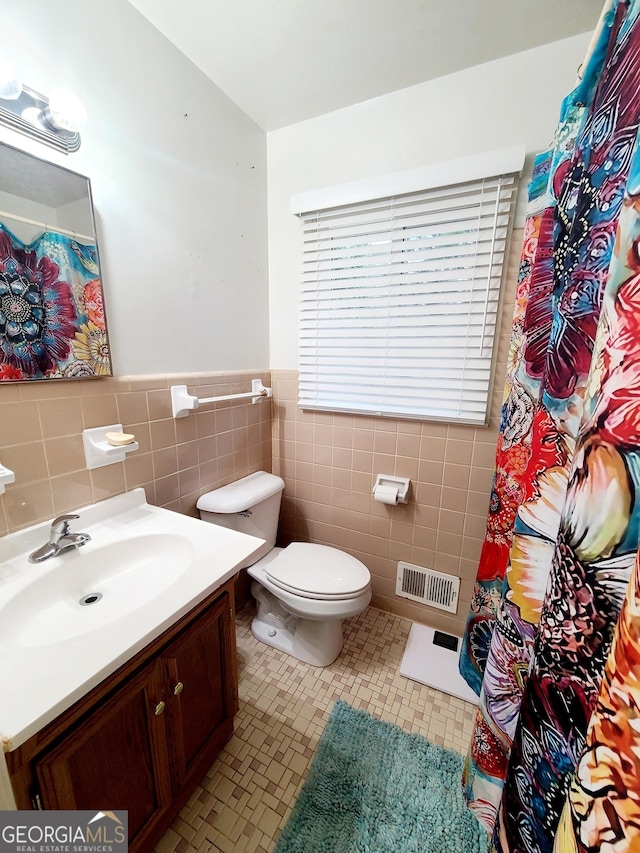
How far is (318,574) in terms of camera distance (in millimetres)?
1381

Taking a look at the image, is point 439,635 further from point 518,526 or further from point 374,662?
point 518,526

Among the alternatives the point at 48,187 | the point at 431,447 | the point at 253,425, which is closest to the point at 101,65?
the point at 48,187

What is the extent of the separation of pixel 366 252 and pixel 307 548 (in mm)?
1416

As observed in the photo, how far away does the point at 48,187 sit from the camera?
2.81 ft

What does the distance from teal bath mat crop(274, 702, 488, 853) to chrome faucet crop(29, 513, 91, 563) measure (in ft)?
3.32

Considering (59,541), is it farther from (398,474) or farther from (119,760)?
(398,474)

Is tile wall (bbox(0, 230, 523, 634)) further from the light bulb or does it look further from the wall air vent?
the light bulb

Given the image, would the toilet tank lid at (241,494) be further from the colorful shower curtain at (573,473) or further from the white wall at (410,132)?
the colorful shower curtain at (573,473)

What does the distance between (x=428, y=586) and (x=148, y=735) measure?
4.19ft

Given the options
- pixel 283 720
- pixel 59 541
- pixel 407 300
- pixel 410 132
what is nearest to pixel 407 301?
pixel 407 300

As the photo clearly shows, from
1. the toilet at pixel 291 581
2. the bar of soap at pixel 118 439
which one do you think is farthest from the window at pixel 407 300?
the bar of soap at pixel 118 439

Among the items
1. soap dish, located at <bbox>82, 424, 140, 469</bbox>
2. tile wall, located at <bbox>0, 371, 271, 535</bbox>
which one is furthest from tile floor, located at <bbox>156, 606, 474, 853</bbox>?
soap dish, located at <bbox>82, 424, 140, 469</bbox>

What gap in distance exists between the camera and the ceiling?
3.37 feet

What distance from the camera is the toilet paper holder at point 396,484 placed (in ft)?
5.08
